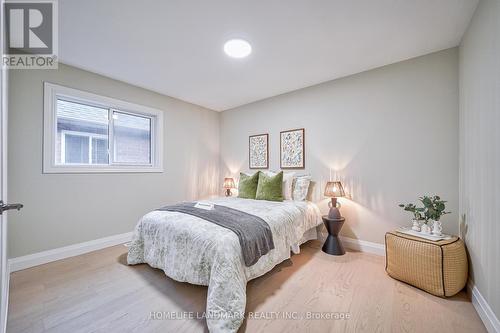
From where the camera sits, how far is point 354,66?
263cm

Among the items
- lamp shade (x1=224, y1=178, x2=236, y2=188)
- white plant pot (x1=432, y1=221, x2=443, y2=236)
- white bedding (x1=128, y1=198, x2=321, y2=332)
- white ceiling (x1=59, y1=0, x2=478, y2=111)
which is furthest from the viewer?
lamp shade (x1=224, y1=178, x2=236, y2=188)

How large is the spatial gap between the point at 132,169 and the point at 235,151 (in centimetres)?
192

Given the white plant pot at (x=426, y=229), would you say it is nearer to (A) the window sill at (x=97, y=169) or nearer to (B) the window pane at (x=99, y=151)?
(A) the window sill at (x=97, y=169)

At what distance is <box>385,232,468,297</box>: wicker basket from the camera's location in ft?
5.68

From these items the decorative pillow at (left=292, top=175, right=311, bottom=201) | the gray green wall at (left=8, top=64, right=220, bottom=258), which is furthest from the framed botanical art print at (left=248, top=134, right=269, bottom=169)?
the gray green wall at (left=8, top=64, right=220, bottom=258)

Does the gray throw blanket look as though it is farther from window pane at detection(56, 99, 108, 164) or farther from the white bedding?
window pane at detection(56, 99, 108, 164)

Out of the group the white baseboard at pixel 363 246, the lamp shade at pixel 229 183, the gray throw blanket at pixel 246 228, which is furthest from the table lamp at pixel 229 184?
the white baseboard at pixel 363 246

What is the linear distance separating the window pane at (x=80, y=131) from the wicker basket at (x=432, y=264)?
12.7 ft

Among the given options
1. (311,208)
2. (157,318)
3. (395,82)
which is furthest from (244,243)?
(395,82)

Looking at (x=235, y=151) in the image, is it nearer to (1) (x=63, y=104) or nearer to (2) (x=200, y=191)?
(2) (x=200, y=191)

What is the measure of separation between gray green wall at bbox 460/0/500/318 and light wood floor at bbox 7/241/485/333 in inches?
17.1

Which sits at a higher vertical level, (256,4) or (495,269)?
(256,4)

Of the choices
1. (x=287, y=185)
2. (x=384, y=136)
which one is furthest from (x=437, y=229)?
(x=287, y=185)

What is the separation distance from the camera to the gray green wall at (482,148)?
1368 mm
